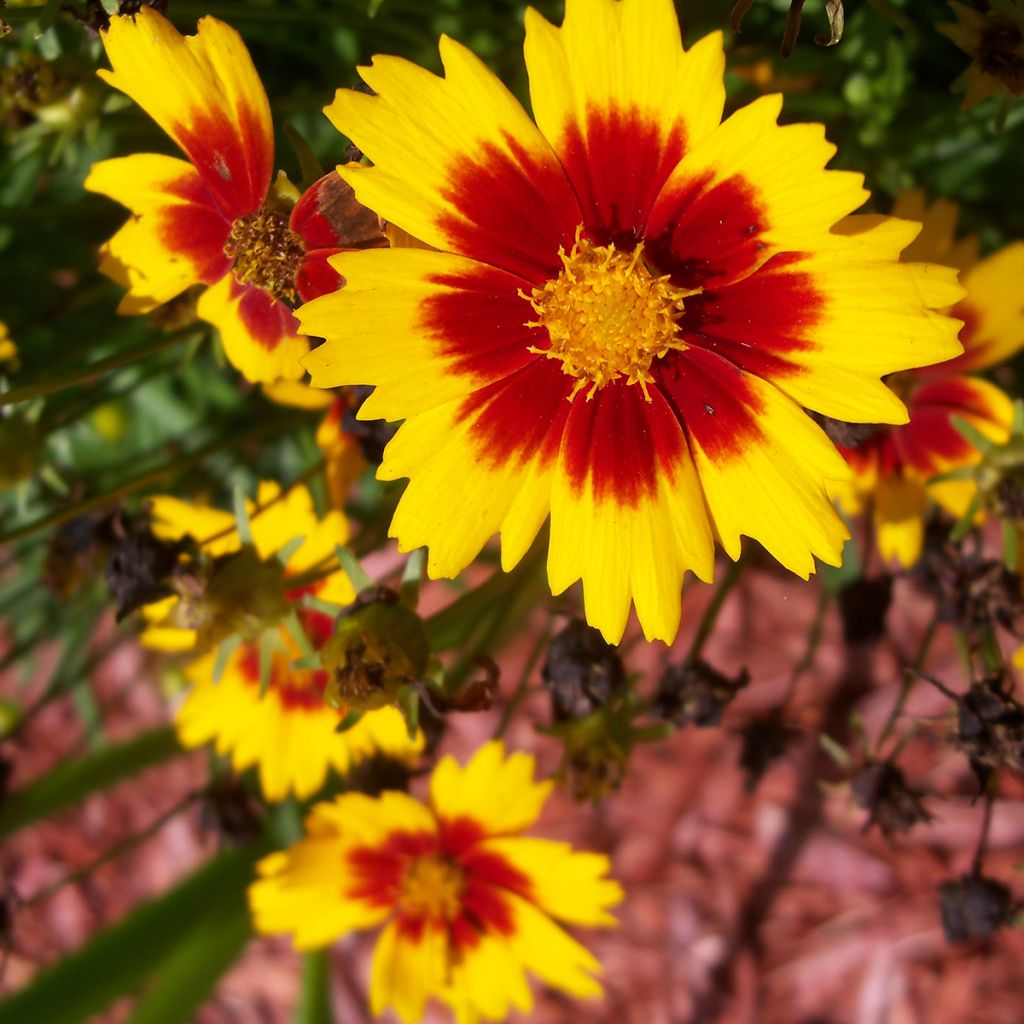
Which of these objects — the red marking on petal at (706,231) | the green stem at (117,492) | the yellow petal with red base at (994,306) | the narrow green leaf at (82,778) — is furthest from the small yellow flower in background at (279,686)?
the yellow petal with red base at (994,306)

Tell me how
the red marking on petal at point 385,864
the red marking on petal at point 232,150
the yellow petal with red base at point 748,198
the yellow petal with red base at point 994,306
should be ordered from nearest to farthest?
1. the yellow petal with red base at point 748,198
2. the red marking on petal at point 232,150
3. the yellow petal with red base at point 994,306
4. the red marking on petal at point 385,864

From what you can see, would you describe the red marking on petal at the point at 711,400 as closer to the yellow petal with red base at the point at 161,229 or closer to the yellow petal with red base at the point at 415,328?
the yellow petal with red base at the point at 415,328

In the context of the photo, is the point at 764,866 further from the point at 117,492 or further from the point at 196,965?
the point at 117,492

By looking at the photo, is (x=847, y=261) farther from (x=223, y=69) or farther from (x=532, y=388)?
(x=223, y=69)

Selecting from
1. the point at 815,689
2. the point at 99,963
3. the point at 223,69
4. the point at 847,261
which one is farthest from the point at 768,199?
the point at 815,689

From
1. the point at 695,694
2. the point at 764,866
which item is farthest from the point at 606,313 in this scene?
the point at 764,866
